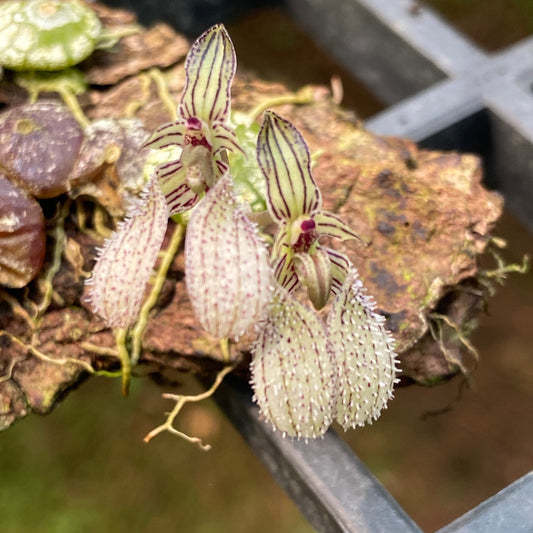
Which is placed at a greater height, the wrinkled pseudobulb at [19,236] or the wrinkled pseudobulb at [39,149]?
the wrinkled pseudobulb at [39,149]

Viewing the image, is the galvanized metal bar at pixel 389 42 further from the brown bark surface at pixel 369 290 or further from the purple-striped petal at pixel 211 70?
the purple-striped petal at pixel 211 70

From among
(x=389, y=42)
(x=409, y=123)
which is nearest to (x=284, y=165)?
(x=409, y=123)

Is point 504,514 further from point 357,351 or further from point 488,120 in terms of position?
point 488,120

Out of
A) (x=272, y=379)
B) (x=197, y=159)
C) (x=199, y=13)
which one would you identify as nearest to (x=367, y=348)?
(x=272, y=379)

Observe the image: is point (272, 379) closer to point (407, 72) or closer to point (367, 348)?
point (367, 348)

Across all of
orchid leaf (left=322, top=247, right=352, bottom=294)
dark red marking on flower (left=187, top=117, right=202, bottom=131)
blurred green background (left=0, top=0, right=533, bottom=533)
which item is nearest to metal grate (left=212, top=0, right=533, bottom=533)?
blurred green background (left=0, top=0, right=533, bottom=533)

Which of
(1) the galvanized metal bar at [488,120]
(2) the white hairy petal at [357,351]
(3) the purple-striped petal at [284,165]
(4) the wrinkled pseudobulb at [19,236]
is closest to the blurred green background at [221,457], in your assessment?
(1) the galvanized metal bar at [488,120]
